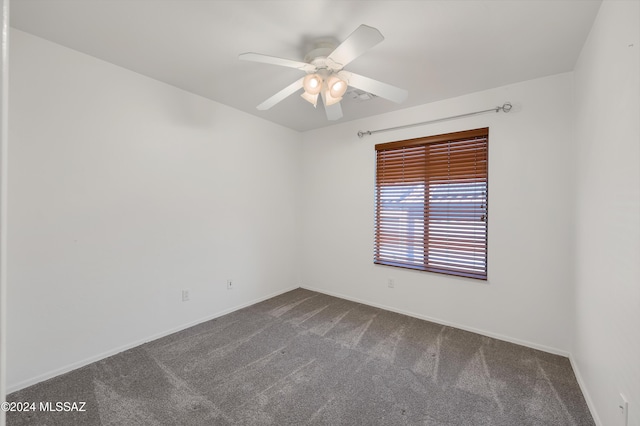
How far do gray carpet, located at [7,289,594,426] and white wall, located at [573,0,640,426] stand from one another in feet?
1.30

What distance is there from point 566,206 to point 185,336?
12.4ft

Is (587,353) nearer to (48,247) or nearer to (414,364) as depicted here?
(414,364)

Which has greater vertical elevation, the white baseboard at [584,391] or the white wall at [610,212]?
the white wall at [610,212]

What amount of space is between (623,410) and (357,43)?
2.29 m

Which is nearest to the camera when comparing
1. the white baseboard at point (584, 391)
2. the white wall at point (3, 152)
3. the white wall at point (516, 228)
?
the white wall at point (3, 152)

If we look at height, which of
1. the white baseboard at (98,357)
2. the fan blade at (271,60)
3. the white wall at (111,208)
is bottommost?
the white baseboard at (98,357)

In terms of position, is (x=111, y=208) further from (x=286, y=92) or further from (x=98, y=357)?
(x=286, y=92)

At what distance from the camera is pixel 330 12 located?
1635 millimetres

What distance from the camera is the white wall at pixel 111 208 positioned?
1880 millimetres

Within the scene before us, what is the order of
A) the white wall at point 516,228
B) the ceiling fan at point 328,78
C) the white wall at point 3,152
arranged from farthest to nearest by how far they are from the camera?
1. the white wall at point 516,228
2. the ceiling fan at point 328,78
3. the white wall at point 3,152

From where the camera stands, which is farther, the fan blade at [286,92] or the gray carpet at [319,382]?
the fan blade at [286,92]

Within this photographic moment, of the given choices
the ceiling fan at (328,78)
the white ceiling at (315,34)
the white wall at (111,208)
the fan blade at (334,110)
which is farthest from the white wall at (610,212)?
the white wall at (111,208)

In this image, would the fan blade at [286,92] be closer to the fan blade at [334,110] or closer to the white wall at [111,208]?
the fan blade at [334,110]

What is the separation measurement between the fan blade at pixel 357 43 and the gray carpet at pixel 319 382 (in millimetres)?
2256
